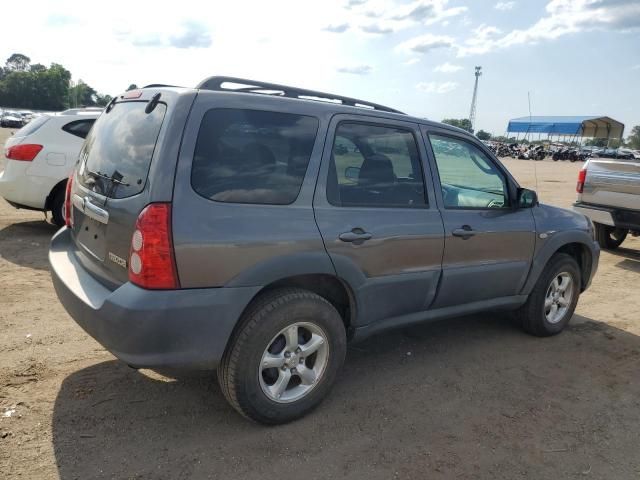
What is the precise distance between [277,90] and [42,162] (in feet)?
16.1

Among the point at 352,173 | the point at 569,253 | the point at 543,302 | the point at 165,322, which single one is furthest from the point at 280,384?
A: the point at 569,253

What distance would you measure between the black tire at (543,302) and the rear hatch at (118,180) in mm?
3388

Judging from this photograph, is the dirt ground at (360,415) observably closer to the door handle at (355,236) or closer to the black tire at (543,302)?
the black tire at (543,302)

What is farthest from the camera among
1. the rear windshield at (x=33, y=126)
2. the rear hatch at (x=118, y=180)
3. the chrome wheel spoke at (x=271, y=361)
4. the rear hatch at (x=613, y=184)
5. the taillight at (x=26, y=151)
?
the rear hatch at (x=613, y=184)

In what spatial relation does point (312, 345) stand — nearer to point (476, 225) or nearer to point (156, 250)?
point (156, 250)

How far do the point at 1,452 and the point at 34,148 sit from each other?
17.0ft

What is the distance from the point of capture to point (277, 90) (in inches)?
127

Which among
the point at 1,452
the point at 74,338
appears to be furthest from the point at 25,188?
the point at 1,452

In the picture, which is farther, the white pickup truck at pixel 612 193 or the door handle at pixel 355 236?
the white pickup truck at pixel 612 193

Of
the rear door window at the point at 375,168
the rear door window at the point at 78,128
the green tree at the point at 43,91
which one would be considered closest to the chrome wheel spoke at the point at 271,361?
the rear door window at the point at 375,168

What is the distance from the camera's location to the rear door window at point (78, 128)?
22.9 feet

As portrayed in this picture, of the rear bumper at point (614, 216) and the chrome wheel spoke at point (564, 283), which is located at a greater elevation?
the rear bumper at point (614, 216)

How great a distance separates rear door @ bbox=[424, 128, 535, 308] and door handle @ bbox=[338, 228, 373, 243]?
0.77 m

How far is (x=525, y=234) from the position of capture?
4.27 metres
